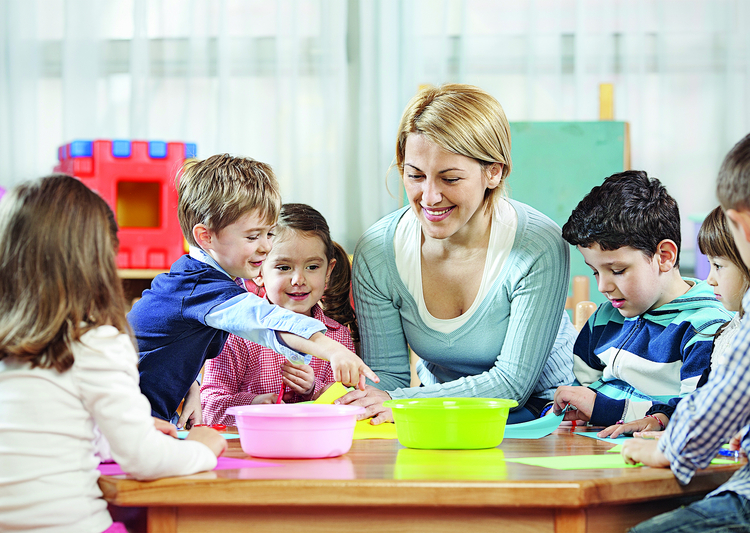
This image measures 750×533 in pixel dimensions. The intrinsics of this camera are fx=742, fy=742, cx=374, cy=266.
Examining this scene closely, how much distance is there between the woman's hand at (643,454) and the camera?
40.2 inches

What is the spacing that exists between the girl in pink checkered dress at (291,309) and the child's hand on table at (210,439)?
0.64m

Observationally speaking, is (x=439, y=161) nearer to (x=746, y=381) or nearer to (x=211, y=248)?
(x=211, y=248)

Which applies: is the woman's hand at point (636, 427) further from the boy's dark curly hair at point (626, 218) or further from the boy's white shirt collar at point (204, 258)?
the boy's white shirt collar at point (204, 258)

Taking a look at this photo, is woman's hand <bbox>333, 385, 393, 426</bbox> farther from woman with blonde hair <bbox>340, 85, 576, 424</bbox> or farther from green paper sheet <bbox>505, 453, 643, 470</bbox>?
green paper sheet <bbox>505, 453, 643, 470</bbox>

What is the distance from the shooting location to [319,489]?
92 centimetres

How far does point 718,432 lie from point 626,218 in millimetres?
685

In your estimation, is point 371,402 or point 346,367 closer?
point 346,367

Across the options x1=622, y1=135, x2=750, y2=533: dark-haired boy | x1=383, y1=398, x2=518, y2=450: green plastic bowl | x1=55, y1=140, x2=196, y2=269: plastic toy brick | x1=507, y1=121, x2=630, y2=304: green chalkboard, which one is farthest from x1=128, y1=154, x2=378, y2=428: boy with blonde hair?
x1=507, y1=121, x2=630, y2=304: green chalkboard

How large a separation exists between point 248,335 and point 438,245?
57 centimetres

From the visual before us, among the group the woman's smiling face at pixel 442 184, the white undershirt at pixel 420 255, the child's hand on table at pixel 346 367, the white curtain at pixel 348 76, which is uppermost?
the white curtain at pixel 348 76

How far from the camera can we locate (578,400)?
1428mm

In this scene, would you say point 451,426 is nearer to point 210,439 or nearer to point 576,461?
point 576,461

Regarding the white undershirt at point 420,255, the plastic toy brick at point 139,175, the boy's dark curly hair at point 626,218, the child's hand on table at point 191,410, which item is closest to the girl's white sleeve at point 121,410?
the child's hand on table at point 191,410

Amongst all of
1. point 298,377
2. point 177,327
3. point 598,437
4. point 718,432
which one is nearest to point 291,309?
point 298,377
